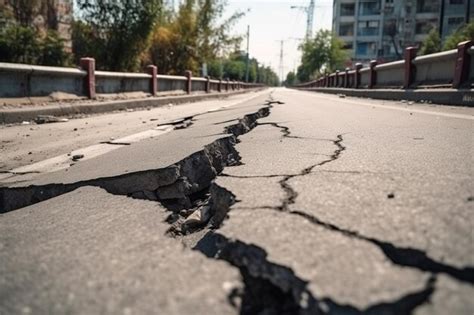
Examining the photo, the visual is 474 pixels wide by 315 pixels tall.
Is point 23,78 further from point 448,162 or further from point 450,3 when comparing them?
point 450,3

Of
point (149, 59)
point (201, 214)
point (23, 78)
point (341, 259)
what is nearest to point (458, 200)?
point (341, 259)

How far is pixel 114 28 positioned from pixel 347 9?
49.4 meters

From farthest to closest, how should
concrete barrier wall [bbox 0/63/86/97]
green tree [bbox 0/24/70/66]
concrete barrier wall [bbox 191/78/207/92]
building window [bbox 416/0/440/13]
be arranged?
building window [bbox 416/0/440/13] < concrete barrier wall [bbox 191/78/207/92] < green tree [bbox 0/24/70/66] < concrete barrier wall [bbox 0/63/86/97]

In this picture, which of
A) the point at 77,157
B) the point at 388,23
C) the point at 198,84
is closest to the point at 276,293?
the point at 77,157

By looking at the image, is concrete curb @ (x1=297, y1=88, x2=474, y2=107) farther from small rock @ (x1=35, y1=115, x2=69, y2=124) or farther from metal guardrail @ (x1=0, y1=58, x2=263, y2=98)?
metal guardrail @ (x1=0, y1=58, x2=263, y2=98)

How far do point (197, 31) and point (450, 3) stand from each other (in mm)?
35611

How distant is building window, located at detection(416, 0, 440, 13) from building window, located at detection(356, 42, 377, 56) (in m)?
7.04

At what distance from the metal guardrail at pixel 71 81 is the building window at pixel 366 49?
46.4 meters

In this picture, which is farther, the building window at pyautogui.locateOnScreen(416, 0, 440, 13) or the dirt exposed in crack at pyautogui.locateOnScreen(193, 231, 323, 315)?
the building window at pyautogui.locateOnScreen(416, 0, 440, 13)

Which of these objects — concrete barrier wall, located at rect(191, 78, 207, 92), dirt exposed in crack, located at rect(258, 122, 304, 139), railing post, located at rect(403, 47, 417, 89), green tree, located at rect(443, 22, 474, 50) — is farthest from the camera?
green tree, located at rect(443, 22, 474, 50)

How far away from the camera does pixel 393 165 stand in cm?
232

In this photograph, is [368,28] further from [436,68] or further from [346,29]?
[436,68]

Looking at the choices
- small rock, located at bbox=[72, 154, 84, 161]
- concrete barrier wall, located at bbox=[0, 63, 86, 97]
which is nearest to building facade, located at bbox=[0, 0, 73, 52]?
concrete barrier wall, located at bbox=[0, 63, 86, 97]

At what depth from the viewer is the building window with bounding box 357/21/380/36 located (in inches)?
2160
